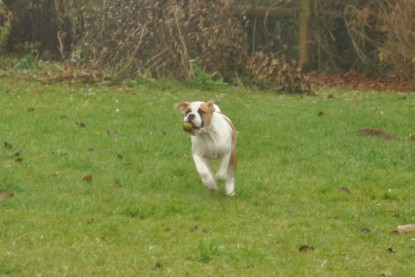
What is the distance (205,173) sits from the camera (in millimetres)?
9000

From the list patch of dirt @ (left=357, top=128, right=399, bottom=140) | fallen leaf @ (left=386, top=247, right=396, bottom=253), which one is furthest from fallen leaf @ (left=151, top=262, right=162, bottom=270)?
patch of dirt @ (left=357, top=128, right=399, bottom=140)

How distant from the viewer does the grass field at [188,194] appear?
274 inches

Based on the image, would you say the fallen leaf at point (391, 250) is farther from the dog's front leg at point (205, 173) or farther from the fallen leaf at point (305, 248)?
the dog's front leg at point (205, 173)

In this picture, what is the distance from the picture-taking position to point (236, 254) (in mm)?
7070

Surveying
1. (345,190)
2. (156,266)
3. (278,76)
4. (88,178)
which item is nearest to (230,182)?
(345,190)

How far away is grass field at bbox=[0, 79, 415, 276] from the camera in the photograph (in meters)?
6.95

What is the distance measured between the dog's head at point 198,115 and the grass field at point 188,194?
0.68 metres

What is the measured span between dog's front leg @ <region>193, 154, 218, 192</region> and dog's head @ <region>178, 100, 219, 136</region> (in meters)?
0.32

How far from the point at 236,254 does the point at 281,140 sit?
5435 millimetres

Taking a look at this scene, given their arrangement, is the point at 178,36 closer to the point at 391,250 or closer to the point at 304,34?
the point at 304,34

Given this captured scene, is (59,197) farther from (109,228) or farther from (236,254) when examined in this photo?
(236,254)

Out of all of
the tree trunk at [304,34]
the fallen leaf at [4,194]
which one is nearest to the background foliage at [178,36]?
the tree trunk at [304,34]

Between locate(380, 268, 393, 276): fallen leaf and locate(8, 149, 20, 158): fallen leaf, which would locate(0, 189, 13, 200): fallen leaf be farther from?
locate(380, 268, 393, 276): fallen leaf

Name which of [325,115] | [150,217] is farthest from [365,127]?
[150,217]
